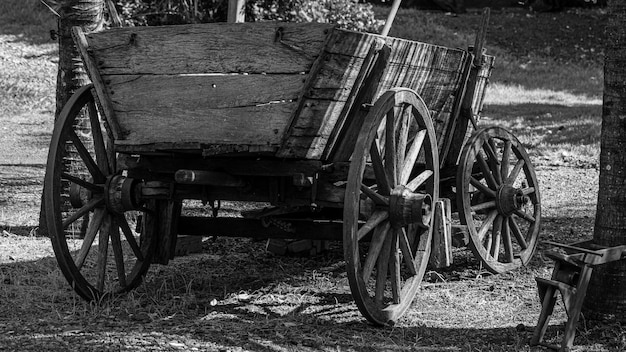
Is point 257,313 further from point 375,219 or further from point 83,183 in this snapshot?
point 83,183

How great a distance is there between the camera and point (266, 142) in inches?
185

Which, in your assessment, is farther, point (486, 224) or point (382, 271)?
point (486, 224)

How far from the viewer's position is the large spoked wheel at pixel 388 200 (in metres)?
4.54

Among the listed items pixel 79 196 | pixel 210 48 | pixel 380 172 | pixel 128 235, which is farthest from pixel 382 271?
pixel 79 196

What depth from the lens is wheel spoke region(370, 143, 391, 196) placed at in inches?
189

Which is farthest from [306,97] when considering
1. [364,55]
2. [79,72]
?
[79,72]

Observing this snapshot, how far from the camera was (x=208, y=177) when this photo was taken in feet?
16.1

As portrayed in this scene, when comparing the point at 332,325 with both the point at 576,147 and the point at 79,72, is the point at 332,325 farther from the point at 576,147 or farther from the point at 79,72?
the point at 576,147

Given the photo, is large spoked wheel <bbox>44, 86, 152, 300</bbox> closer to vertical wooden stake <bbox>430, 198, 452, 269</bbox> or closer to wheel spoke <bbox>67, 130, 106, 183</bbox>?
wheel spoke <bbox>67, 130, 106, 183</bbox>

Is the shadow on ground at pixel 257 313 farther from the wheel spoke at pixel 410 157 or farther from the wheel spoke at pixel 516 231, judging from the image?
the wheel spoke at pixel 410 157

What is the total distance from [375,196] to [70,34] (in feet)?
10.7

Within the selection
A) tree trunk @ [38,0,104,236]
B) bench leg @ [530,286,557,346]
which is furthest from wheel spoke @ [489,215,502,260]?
tree trunk @ [38,0,104,236]

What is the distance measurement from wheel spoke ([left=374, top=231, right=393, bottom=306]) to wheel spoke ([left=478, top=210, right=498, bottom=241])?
4.59 feet

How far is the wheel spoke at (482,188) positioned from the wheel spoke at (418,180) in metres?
1.01
